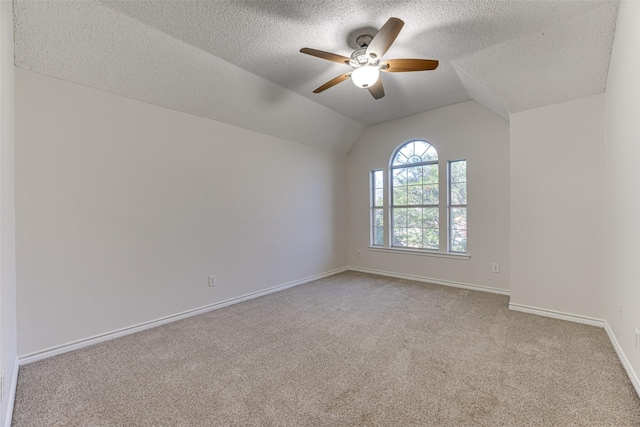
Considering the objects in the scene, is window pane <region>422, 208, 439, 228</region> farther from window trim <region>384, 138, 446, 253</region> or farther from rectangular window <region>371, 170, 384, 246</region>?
rectangular window <region>371, 170, 384, 246</region>

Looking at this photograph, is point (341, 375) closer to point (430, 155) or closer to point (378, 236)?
point (378, 236)

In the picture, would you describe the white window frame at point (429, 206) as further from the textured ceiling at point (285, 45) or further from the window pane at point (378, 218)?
the textured ceiling at point (285, 45)

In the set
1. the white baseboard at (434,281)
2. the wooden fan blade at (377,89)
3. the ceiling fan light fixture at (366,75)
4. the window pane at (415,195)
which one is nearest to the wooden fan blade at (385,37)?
the ceiling fan light fixture at (366,75)

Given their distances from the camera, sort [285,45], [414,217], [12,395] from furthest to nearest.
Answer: [414,217]
[285,45]
[12,395]

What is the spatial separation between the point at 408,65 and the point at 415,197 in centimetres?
276

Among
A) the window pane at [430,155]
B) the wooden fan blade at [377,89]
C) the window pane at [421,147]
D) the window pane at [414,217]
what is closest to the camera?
the wooden fan blade at [377,89]

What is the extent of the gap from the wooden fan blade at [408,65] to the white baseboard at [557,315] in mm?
2760

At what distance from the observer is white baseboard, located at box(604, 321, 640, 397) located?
1779mm

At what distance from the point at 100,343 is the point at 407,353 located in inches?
105

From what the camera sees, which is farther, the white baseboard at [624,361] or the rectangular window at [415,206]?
the rectangular window at [415,206]

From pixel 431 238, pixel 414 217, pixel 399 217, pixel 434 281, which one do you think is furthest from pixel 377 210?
pixel 434 281

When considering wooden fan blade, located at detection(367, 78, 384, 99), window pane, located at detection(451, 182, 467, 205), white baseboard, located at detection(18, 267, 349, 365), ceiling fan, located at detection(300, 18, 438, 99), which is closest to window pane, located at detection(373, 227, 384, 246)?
window pane, located at detection(451, 182, 467, 205)

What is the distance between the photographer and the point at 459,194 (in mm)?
4328

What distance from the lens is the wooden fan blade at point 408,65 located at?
2.26 meters
